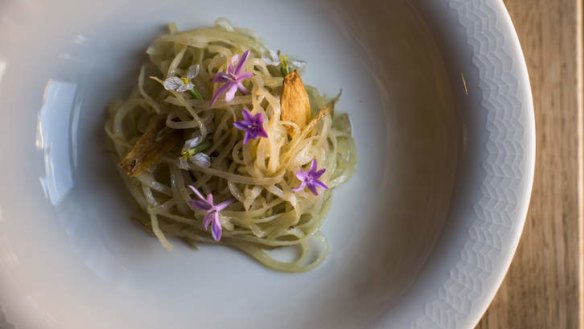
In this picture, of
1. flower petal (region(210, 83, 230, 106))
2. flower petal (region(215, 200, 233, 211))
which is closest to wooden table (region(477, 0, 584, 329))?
flower petal (region(215, 200, 233, 211))

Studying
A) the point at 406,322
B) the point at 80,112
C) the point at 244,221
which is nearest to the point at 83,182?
the point at 80,112

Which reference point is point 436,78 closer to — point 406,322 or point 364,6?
point 364,6

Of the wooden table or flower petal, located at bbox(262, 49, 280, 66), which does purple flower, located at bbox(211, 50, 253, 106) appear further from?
the wooden table

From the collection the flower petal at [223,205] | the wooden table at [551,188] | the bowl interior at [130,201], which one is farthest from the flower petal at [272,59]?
the wooden table at [551,188]

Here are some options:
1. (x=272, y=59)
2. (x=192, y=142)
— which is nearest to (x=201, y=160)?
(x=192, y=142)

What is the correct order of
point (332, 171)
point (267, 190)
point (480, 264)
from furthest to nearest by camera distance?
point (332, 171) → point (267, 190) → point (480, 264)

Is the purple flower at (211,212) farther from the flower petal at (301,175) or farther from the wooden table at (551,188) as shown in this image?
the wooden table at (551,188)

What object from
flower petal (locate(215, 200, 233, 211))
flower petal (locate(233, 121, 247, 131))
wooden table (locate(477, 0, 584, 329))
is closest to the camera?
flower petal (locate(233, 121, 247, 131))
